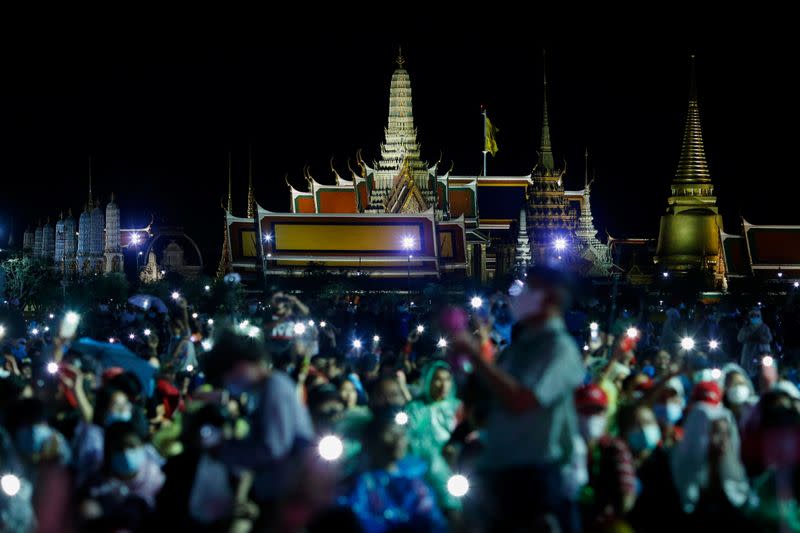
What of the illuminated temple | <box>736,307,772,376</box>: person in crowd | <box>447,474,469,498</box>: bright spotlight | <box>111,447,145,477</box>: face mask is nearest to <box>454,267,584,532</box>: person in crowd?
<box>447,474,469,498</box>: bright spotlight

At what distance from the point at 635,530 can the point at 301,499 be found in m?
2.07

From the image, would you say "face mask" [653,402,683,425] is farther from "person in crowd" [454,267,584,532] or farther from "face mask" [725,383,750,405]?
"person in crowd" [454,267,584,532]

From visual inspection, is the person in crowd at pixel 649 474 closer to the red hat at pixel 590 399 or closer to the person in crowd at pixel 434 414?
the red hat at pixel 590 399

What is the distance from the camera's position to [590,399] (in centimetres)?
Answer: 785

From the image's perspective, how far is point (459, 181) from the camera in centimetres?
6956

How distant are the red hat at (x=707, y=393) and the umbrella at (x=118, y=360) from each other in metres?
3.84

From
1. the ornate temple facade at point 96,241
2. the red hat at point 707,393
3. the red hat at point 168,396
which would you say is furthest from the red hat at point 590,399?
the ornate temple facade at point 96,241

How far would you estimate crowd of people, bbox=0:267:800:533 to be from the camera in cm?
620

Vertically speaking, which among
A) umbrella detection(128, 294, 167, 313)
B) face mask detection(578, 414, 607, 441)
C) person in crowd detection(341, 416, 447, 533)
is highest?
umbrella detection(128, 294, 167, 313)

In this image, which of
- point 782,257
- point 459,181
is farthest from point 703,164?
point 782,257

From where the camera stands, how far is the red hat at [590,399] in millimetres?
7840

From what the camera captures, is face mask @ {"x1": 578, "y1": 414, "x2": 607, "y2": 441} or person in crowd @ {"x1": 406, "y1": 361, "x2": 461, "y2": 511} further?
person in crowd @ {"x1": 406, "y1": 361, "x2": 461, "y2": 511}

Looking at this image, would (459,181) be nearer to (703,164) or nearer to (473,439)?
(703,164)

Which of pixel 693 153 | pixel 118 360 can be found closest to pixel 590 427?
pixel 118 360
